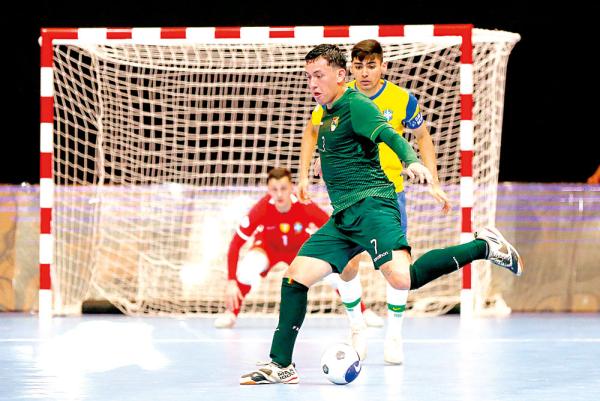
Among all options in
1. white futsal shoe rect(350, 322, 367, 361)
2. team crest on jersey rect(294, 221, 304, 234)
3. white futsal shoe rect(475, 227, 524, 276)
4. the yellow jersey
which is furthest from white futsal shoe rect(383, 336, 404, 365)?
team crest on jersey rect(294, 221, 304, 234)

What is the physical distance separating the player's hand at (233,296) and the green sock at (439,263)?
2.48m

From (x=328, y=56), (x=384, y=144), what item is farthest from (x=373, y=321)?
(x=328, y=56)

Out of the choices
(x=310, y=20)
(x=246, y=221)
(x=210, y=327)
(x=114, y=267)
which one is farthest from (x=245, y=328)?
(x=310, y=20)

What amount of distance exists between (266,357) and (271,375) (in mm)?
1083

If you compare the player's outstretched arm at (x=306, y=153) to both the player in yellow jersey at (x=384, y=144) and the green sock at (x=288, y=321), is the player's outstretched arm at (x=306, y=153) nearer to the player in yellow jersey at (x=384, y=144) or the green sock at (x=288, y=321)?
the player in yellow jersey at (x=384, y=144)

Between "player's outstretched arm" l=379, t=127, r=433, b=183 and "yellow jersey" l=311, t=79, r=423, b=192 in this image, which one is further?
"yellow jersey" l=311, t=79, r=423, b=192

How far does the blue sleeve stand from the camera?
18.7 ft

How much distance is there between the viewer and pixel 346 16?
1130 centimetres

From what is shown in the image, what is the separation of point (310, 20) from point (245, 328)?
15.8 feet

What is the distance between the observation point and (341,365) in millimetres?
4449

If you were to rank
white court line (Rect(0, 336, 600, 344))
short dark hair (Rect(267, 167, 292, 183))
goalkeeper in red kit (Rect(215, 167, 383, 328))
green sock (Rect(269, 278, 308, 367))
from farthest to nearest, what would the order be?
goalkeeper in red kit (Rect(215, 167, 383, 328)) < short dark hair (Rect(267, 167, 292, 183)) < white court line (Rect(0, 336, 600, 344)) < green sock (Rect(269, 278, 308, 367))

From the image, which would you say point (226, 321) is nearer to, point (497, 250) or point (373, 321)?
point (373, 321)

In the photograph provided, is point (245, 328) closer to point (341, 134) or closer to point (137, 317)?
point (137, 317)

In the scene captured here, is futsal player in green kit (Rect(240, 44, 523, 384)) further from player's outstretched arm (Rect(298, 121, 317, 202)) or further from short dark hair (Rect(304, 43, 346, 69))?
player's outstretched arm (Rect(298, 121, 317, 202))
